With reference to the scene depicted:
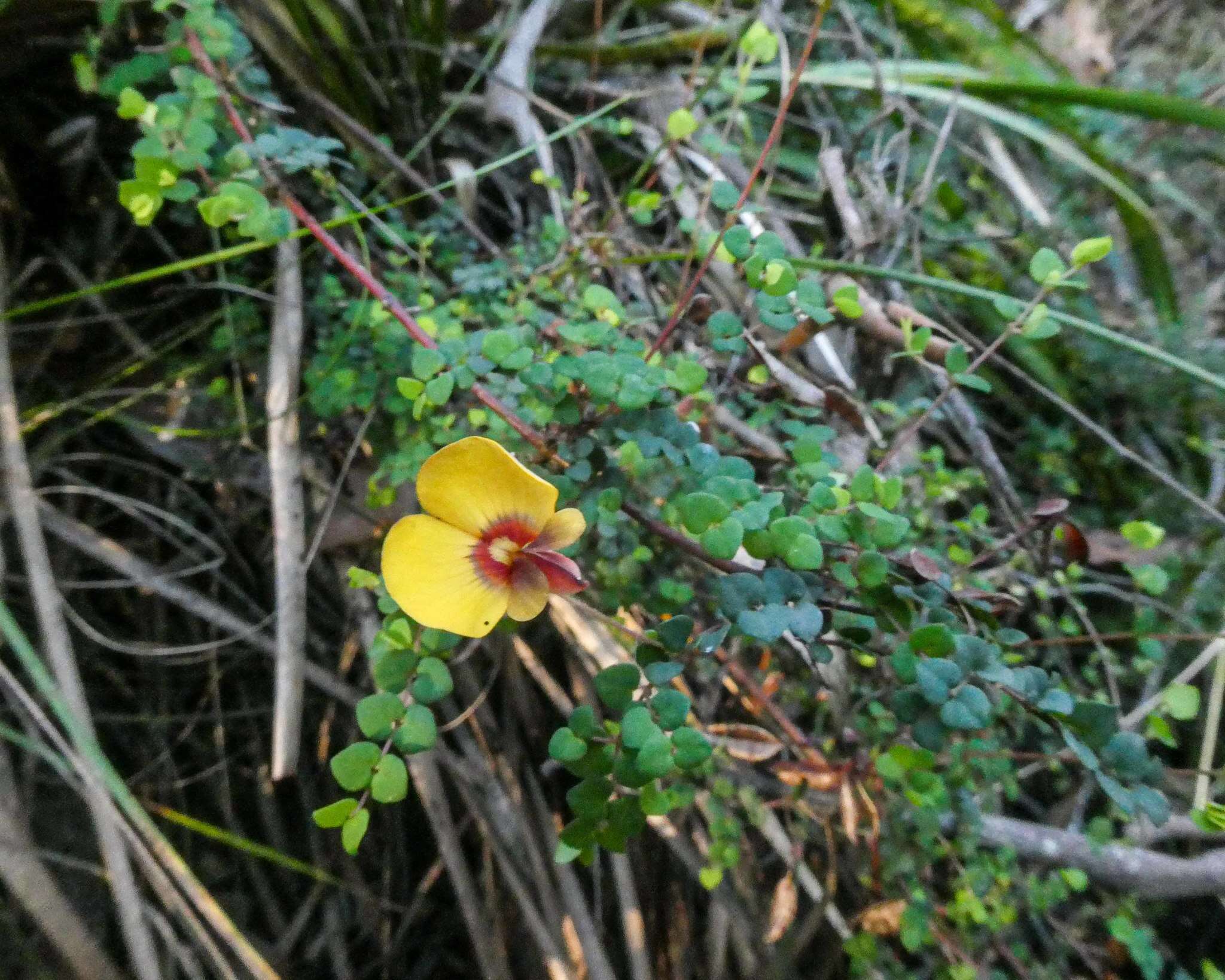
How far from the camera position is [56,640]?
91 cm

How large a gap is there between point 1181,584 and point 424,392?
122 centimetres

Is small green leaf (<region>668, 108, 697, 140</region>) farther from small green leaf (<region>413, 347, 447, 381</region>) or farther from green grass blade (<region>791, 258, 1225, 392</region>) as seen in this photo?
small green leaf (<region>413, 347, 447, 381</region>)

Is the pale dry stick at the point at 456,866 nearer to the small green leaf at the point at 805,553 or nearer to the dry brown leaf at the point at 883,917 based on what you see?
the dry brown leaf at the point at 883,917

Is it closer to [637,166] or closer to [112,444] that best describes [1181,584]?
[637,166]

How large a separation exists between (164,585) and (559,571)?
850 millimetres

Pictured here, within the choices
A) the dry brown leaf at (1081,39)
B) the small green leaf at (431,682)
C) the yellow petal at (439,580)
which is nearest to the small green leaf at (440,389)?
the yellow petal at (439,580)

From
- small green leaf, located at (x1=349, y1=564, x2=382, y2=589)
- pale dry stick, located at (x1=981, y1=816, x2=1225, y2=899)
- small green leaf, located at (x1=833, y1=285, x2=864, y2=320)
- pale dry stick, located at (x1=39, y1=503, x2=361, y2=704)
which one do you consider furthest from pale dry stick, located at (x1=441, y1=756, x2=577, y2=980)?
small green leaf, located at (x1=833, y1=285, x2=864, y2=320)

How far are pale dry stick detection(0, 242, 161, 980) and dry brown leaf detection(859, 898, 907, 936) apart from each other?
81 cm

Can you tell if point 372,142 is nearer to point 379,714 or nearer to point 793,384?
point 793,384

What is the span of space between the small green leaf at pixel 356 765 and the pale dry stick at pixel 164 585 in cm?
56

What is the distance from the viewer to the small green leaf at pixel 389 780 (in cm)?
56

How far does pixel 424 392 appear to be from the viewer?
65cm

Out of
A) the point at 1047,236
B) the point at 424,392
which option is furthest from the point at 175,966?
the point at 1047,236

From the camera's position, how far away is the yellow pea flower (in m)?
0.54
